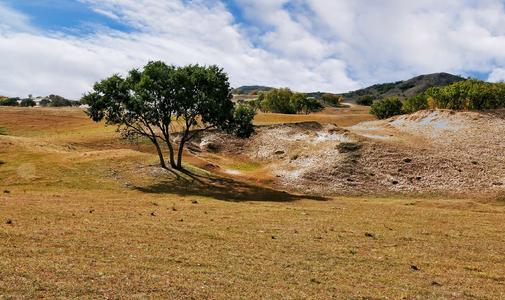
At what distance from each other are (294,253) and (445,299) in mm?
7518

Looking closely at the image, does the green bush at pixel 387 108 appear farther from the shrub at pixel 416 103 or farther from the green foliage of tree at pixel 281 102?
the green foliage of tree at pixel 281 102

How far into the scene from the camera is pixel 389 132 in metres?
89.1

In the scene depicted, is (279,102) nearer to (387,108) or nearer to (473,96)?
(387,108)

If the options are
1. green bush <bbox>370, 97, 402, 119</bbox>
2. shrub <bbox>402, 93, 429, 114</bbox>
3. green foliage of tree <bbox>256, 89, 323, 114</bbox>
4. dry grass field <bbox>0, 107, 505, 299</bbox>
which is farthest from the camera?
green foliage of tree <bbox>256, 89, 323, 114</bbox>

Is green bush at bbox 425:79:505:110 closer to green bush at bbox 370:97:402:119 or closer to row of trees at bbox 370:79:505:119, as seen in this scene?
row of trees at bbox 370:79:505:119

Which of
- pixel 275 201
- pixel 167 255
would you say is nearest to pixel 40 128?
pixel 275 201

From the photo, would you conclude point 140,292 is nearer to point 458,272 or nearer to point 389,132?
→ point 458,272

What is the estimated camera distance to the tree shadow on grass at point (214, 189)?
49.3 m

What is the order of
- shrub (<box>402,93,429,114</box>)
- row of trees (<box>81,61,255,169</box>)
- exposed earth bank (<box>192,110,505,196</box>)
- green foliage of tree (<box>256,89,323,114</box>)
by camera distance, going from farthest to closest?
green foliage of tree (<box>256,89,323,114</box>)
shrub (<box>402,93,429,114</box>)
exposed earth bank (<box>192,110,505,196</box>)
row of trees (<box>81,61,255,169</box>)

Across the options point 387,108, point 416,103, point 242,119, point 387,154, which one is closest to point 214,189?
point 242,119

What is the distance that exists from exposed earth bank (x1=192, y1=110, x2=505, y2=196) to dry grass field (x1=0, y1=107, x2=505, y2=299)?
12366 mm

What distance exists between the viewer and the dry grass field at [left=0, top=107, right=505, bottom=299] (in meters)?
16.3

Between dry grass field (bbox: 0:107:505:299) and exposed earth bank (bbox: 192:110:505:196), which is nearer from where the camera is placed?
dry grass field (bbox: 0:107:505:299)

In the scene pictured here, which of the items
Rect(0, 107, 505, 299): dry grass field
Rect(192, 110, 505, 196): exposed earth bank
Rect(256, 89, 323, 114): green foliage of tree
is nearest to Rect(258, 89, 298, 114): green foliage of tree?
Rect(256, 89, 323, 114): green foliage of tree
